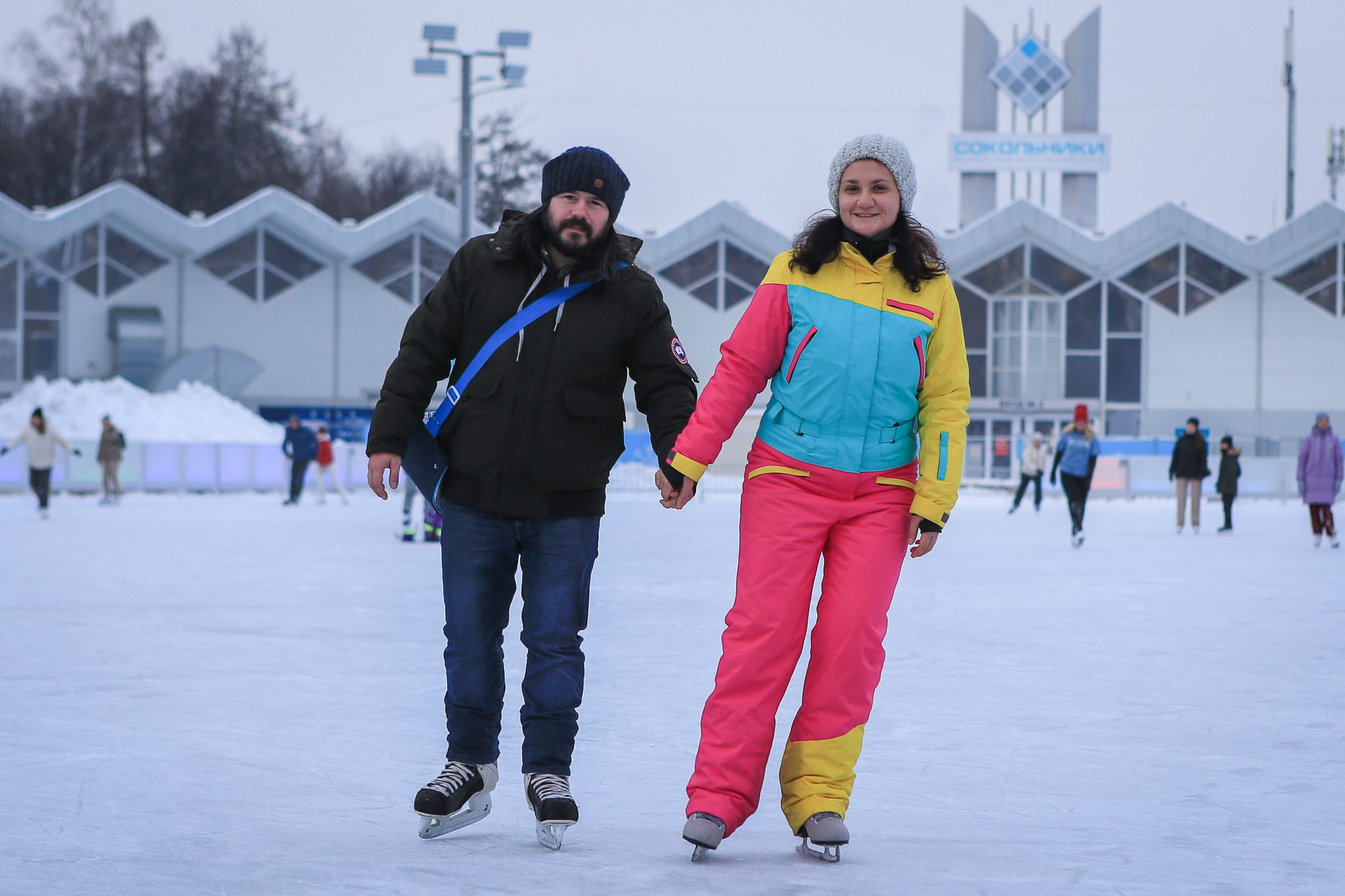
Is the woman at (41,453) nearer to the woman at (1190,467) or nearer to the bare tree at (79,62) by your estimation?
the woman at (1190,467)

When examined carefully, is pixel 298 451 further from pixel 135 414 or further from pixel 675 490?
pixel 675 490

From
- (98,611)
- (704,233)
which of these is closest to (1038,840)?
(98,611)

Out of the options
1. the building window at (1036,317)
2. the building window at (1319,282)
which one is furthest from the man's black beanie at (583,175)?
the building window at (1319,282)

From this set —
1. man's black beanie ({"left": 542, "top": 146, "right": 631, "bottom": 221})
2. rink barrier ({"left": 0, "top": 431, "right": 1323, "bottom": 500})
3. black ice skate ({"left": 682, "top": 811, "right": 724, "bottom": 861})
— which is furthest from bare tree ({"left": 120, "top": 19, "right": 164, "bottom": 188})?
black ice skate ({"left": 682, "top": 811, "right": 724, "bottom": 861})

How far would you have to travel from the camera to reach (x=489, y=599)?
11.5ft

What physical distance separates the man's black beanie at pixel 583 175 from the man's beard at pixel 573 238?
0.28 feet

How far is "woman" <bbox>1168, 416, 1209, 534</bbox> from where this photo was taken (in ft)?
55.8

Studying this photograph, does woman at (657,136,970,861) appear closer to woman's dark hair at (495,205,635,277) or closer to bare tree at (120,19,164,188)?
woman's dark hair at (495,205,635,277)

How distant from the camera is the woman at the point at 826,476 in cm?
333

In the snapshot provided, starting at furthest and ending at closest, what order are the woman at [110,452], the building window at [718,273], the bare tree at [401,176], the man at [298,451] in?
the bare tree at [401,176] < the building window at [718,273] < the woman at [110,452] < the man at [298,451]

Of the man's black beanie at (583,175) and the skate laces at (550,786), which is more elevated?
the man's black beanie at (583,175)

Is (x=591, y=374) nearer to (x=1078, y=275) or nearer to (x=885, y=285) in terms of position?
(x=885, y=285)

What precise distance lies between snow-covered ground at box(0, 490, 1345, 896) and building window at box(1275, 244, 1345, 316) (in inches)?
1250

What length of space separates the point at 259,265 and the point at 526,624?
35257 millimetres
